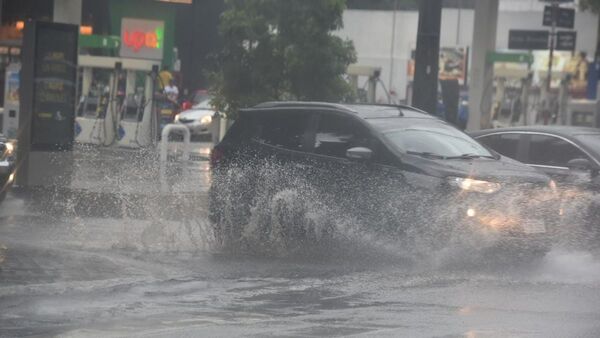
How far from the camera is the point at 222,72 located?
20281mm

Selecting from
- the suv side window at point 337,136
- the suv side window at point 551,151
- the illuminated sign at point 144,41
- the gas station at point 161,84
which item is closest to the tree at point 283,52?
the gas station at point 161,84

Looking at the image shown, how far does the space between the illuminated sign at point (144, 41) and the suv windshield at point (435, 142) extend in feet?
65.8

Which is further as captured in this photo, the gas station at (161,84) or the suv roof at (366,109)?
the gas station at (161,84)

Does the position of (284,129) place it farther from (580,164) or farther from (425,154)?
(580,164)

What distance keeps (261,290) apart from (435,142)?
3.47 meters

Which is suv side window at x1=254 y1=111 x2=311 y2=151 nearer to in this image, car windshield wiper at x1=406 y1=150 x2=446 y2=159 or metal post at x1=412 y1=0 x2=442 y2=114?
car windshield wiper at x1=406 y1=150 x2=446 y2=159

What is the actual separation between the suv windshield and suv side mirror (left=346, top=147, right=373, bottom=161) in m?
0.30

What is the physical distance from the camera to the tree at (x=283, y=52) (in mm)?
19219

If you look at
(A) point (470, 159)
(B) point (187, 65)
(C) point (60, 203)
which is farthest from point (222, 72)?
(B) point (187, 65)

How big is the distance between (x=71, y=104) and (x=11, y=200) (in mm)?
3204

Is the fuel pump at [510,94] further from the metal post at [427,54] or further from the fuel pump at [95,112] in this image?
the metal post at [427,54]

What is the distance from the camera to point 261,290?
9898 mm

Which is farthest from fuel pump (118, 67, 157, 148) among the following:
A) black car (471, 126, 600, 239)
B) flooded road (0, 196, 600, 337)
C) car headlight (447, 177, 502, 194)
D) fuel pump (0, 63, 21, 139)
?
car headlight (447, 177, 502, 194)

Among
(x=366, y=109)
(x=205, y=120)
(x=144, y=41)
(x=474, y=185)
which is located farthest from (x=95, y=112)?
(x=474, y=185)
